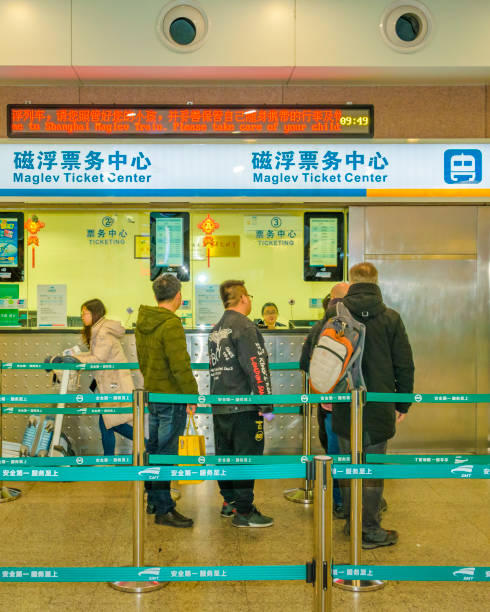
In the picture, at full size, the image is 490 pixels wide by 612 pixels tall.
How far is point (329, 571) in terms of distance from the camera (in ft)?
9.23

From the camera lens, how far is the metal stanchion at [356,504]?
3822 millimetres

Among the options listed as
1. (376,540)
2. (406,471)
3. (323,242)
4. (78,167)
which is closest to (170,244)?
(78,167)

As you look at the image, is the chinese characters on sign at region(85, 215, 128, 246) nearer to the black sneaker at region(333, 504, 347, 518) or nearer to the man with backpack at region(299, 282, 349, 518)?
the man with backpack at region(299, 282, 349, 518)

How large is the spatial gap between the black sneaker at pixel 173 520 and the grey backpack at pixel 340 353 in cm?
143

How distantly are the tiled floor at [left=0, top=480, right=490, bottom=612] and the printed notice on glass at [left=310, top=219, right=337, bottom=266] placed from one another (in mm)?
2573

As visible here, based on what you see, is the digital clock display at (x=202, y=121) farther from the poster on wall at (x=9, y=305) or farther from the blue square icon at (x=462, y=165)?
the poster on wall at (x=9, y=305)

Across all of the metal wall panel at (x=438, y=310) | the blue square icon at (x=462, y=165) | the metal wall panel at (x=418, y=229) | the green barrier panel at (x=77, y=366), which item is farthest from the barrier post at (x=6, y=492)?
the blue square icon at (x=462, y=165)

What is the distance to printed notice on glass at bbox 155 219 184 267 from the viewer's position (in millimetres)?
7457

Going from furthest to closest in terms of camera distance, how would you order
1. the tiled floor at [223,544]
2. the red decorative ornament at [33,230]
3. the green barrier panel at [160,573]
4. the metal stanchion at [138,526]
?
1. the red decorative ornament at [33,230]
2. the metal stanchion at [138,526]
3. the tiled floor at [223,544]
4. the green barrier panel at [160,573]

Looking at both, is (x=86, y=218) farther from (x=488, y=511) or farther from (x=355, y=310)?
(x=488, y=511)

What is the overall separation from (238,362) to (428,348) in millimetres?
3003

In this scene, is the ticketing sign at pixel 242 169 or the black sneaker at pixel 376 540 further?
the ticketing sign at pixel 242 169

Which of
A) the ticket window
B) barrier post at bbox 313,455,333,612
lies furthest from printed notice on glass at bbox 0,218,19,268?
barrier post at bbox 313,455,333,612

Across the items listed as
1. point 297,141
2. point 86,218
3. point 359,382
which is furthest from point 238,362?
point 86,218
